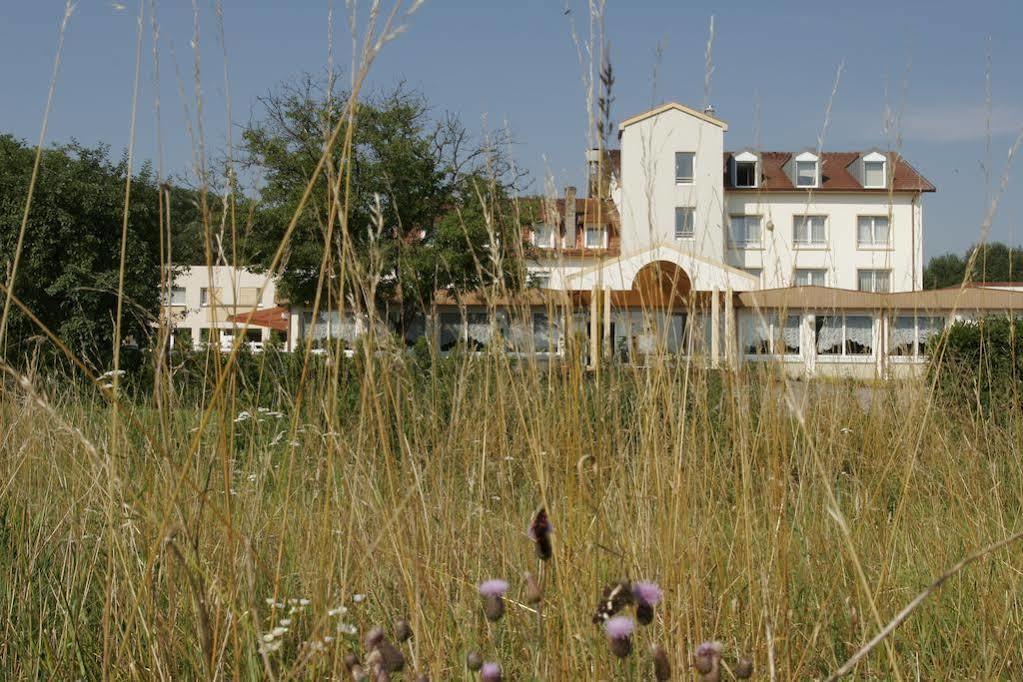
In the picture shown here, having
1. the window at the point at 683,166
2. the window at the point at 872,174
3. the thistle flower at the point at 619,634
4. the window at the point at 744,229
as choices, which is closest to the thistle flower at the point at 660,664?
the thistle flower at the point at 619,634

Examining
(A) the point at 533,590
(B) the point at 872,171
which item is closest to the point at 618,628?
(A) the point at 533,590

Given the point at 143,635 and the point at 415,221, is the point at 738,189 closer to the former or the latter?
the point at 415,221

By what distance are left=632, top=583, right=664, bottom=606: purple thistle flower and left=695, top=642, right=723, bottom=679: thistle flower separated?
0.16 meters

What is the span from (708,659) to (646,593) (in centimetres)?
18

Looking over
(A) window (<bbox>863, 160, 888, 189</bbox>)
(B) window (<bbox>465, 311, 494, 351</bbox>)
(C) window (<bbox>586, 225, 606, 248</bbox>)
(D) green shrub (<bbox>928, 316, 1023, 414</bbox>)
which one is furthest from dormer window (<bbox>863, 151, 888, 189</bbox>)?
(C) window (<bbox>586, 225, 606, 248</bbox>)

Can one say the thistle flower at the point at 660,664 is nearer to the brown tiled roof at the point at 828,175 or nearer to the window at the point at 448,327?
the window at the point at 448,327

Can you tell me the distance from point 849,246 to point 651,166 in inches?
1432

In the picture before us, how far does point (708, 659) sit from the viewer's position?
45.2 inches

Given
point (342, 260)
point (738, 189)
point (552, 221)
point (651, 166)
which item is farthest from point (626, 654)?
point (738, 189)

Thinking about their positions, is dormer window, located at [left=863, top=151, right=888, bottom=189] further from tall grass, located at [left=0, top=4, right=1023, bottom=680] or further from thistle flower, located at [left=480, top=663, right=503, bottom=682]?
thistle flower, located at [left=480, top=663, right=503, bottom=682]

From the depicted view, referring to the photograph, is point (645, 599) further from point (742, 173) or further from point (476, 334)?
point (742, 173)

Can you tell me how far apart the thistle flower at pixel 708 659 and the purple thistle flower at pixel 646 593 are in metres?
0.16

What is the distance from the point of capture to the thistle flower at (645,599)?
103 centimetres

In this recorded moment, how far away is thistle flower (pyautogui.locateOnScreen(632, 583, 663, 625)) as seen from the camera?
1030mm
